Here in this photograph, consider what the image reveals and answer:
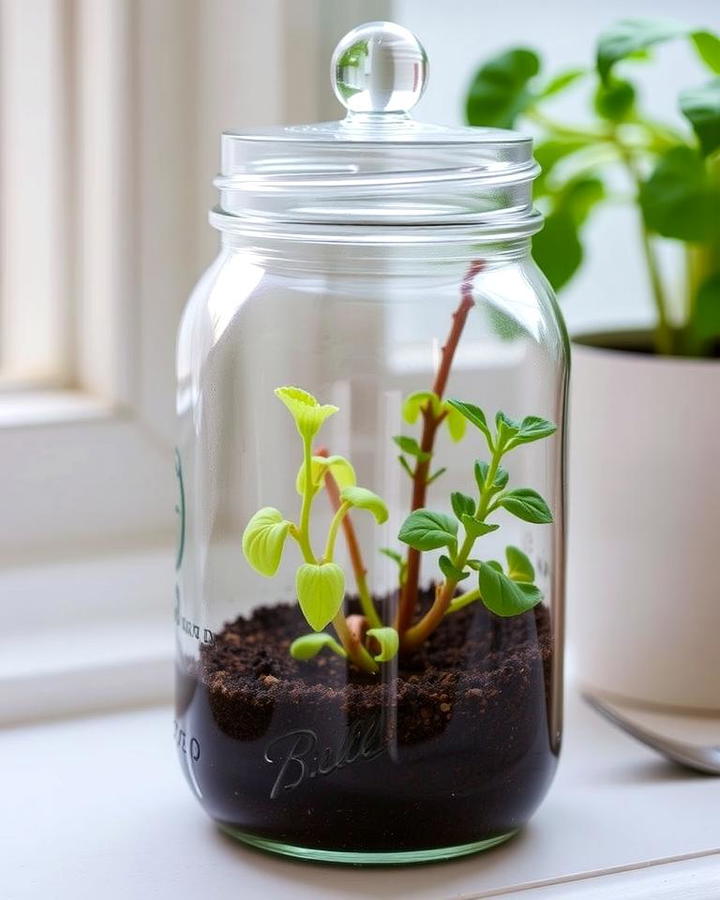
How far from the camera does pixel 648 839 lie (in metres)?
0.63

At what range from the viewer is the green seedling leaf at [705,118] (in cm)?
68

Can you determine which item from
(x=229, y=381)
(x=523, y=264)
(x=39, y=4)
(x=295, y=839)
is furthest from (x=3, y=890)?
(x=39, y=4)

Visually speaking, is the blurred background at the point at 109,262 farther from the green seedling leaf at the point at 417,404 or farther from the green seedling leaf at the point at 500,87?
the green seedling leaf at the point at 417,404

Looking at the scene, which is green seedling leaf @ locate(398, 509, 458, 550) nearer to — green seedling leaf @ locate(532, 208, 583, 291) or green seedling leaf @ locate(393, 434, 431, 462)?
green seedling leaf @ locate(393, 434, 431, 462)

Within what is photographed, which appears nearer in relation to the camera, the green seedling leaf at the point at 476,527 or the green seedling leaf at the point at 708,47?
the green seedling leaf at the point at 476,527

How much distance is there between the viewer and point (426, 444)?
0.68 metres

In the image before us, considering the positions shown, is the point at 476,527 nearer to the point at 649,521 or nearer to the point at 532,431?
the point at 532,431

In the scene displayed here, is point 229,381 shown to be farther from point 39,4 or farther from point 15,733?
point 39,4

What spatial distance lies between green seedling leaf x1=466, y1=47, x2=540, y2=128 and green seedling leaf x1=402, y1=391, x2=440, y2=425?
7.3 inches

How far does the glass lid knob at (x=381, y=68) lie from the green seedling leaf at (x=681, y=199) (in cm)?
18

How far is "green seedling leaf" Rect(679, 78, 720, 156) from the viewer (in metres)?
0.68

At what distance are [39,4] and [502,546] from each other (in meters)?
0.45

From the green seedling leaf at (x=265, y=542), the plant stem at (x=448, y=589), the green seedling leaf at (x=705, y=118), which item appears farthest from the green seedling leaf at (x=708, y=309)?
the green seedling leaf at (x=265, y=542)

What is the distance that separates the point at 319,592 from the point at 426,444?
135mm
